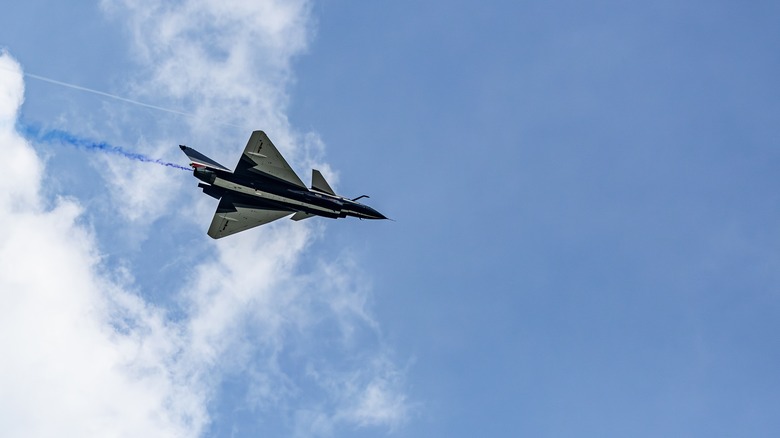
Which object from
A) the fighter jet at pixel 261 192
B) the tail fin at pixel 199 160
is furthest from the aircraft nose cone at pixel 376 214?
the tail fin at pixel 199 160

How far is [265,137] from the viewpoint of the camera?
317ft

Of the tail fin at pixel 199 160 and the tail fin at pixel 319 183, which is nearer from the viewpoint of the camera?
the tail fin at pixel 199 160

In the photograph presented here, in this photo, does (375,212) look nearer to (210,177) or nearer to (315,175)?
(315,175)

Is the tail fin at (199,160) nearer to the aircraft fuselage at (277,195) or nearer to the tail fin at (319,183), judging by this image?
the aircraft fuselage at (277,195)

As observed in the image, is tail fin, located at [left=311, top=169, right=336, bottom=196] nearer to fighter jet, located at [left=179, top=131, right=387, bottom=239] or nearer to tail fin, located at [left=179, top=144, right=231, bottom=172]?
fighter jet, located at [left=179, top=131, right=387, bottom=239]

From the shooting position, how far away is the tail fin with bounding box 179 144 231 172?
97562 millimetres

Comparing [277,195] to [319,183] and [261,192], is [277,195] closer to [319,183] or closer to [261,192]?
[261,192]

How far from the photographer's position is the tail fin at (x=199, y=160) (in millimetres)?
97562

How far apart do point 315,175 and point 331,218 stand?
6190 mm

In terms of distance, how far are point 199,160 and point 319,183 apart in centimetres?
1606

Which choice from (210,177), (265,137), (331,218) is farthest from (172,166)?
(331,218)

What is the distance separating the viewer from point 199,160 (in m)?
98.4

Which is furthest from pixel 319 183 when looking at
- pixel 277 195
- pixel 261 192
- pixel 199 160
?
pixel 199 160

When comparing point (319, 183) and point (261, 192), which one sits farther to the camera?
point (319, 183)
